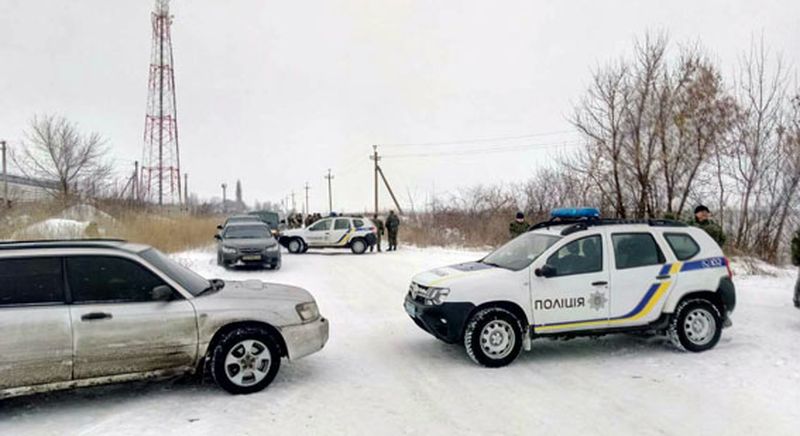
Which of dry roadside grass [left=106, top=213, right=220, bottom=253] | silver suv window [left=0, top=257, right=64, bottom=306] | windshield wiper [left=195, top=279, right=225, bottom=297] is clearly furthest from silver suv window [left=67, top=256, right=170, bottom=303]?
dry roadside grass [left=106, top=213, right=220, bottom=253]

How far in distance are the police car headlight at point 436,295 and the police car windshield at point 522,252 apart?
0.91m

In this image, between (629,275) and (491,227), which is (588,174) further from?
(629,275)

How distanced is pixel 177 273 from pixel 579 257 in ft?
14.9

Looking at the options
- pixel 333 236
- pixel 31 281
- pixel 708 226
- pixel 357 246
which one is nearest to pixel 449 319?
pixel 31 281

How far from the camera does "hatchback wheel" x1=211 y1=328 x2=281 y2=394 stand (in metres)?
4.98

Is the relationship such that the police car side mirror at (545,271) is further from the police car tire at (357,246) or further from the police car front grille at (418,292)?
the police car tire at (357,246)

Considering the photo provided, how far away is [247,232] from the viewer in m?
16.8

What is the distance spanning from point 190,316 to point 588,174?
16.6m

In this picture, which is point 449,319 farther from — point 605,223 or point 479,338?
point 605,223

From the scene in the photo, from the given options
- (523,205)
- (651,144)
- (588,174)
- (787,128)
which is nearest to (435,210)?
(523,205)

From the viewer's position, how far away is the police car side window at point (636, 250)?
20.7ft

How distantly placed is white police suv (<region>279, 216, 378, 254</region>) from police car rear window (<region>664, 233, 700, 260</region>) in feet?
53.3

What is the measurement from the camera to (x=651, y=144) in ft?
55.8

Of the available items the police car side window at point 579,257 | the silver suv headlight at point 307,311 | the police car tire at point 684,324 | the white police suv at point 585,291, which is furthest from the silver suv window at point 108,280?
the police car tire at point 684,324
